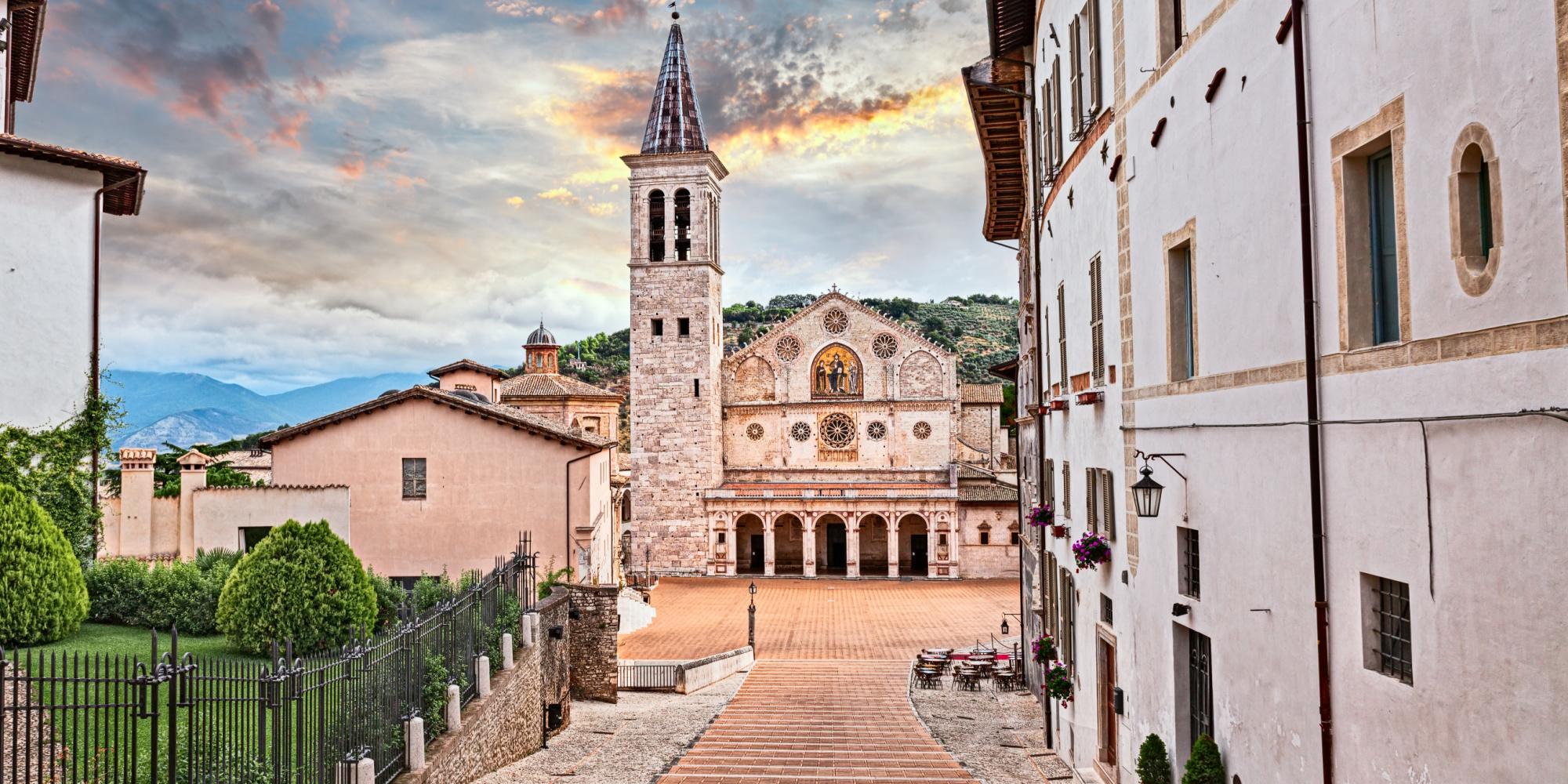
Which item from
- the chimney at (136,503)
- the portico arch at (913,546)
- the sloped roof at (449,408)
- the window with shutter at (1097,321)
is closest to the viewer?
the window with shutter at (1097,321)

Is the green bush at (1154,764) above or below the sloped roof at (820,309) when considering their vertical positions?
below

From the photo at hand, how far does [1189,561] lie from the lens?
352 inches

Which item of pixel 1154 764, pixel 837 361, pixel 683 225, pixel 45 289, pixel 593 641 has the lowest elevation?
pixel 593 641

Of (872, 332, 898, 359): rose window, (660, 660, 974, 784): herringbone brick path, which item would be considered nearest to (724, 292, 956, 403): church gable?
(872, 332, 898, 359): rose window

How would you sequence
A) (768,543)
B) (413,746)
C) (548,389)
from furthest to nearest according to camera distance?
1. (548,389)
2. (768,543)
3. (413,746)

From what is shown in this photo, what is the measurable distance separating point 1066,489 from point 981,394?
148 ft

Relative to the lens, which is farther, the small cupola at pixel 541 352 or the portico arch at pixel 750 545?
the small cupola at pixel 541 352

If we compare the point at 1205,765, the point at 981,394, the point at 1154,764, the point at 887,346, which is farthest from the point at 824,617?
A: the point at 1205,765

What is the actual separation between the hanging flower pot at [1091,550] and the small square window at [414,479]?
18.9m

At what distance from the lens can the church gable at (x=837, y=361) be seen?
52.9m

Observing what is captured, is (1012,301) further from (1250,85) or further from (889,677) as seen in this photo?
(1250,85)

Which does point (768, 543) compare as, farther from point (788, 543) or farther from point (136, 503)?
point (136, 503)

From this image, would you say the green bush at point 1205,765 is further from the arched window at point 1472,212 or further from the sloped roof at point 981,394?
the sloped roof at point 981,394

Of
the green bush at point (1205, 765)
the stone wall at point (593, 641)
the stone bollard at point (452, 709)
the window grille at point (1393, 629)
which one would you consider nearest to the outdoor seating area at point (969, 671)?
the stone wall at point (593, 641)
